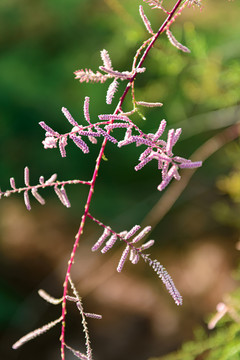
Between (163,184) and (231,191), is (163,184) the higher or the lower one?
the higher one

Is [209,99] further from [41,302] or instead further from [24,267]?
[24,267]

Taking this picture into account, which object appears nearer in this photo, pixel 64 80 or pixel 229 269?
pixel 64 80

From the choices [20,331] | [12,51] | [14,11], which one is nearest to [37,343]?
[20,331]

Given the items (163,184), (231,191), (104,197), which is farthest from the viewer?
(104,197)

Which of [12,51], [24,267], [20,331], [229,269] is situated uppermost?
[12,51]

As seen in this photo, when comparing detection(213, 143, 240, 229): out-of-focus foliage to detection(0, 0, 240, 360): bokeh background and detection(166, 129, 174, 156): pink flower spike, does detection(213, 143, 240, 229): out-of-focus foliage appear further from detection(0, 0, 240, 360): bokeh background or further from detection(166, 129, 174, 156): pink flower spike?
detection(166, 129, 174, 156): pink flower spike

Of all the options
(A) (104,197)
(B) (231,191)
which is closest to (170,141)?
(B) (231,191)

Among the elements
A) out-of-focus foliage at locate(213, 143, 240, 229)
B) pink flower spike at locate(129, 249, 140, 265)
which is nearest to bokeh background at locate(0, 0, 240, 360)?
out-of-focus foliage at locate(213, 143, 240, 229)

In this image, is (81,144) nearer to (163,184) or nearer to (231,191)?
(163,184)
